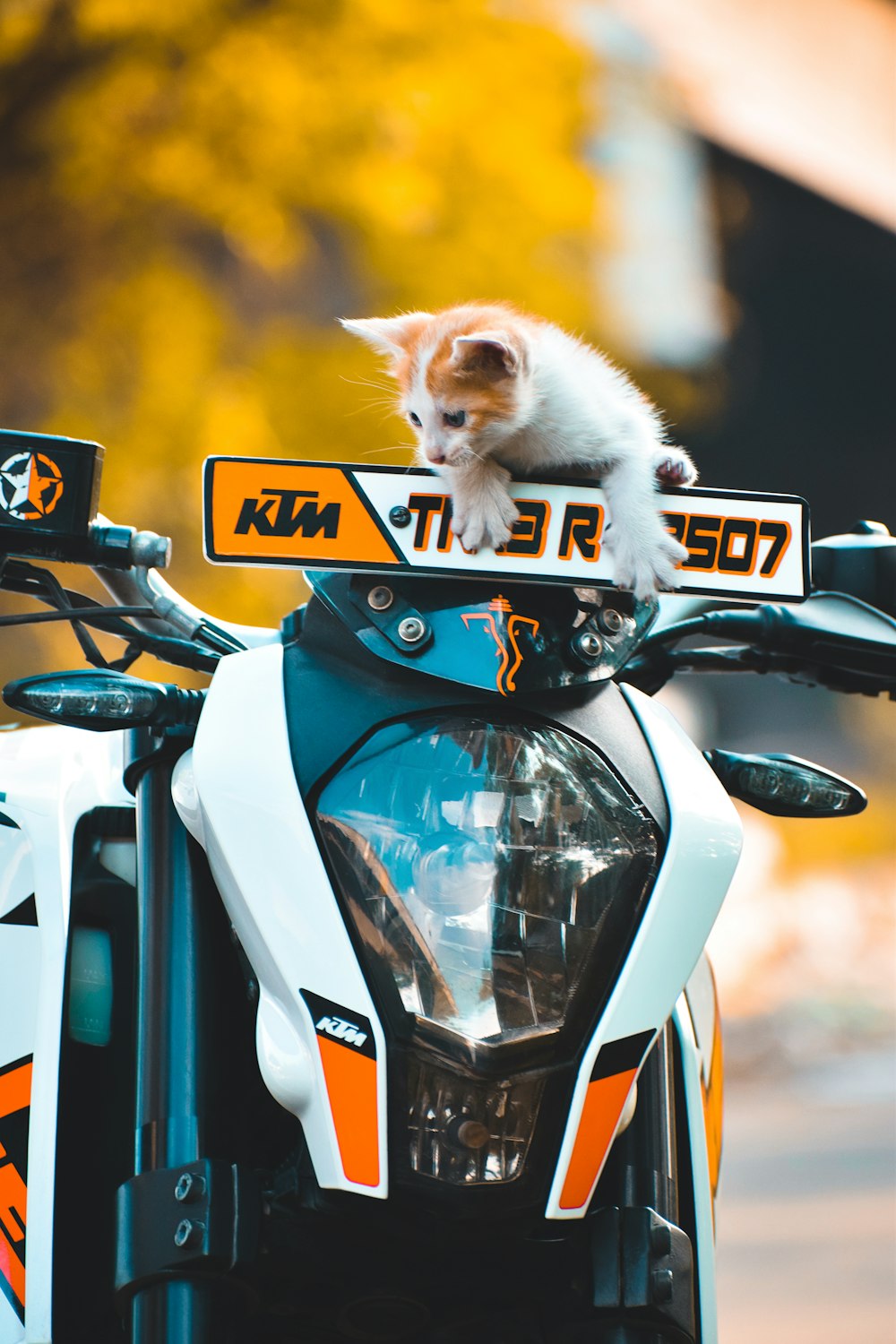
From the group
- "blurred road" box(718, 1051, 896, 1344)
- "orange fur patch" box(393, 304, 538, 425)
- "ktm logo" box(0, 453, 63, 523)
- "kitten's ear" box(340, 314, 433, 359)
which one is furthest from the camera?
"blurred road" box(718, 1051, 896, 1344)

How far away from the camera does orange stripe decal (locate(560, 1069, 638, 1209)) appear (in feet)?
4.46

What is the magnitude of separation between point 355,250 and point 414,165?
2.05 ft

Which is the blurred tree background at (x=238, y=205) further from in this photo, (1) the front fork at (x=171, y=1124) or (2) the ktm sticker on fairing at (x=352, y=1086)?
(2) the ktm sticker on fairing at (x=352, y=1086)

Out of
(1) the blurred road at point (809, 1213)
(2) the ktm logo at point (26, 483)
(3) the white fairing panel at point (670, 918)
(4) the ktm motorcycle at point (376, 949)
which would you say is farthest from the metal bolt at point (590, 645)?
(1) the blurred road at point (809, 1213)

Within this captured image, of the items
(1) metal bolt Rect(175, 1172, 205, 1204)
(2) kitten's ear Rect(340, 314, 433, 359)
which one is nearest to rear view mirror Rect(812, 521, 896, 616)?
(2) kitten's ear Rect(340, 314, 433, 359)

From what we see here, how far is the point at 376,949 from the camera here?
1.37 m

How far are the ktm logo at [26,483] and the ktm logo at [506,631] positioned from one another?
517 millimetres

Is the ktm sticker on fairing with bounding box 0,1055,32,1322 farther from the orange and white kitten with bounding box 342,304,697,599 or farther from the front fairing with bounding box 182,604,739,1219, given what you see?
the orange and white kitten with bounding box 342,304,697,599

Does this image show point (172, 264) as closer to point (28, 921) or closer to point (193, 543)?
point (193, 543)

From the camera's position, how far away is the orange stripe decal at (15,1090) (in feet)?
5.39

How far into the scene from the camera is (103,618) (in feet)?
6.26

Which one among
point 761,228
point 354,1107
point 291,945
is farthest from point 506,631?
point 761,228

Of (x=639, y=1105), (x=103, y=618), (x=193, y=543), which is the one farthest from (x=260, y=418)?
(x=639, y=1105)

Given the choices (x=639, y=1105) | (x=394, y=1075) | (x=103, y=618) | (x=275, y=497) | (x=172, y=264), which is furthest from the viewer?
(x=172, y=264)
